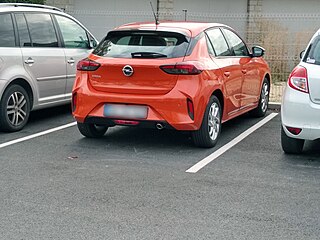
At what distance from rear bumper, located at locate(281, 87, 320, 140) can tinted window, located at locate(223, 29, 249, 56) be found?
2.05 m

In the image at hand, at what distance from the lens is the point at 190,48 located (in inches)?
274

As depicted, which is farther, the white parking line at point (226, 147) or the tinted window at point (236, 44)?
the tinted window at point (236, 44)

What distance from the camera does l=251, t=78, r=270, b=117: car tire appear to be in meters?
9.28

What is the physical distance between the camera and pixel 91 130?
296 inches

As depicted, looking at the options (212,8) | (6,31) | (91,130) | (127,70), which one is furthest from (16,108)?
(212,8)

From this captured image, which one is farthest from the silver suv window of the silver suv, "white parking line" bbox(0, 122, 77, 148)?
"white parking line" bbox(0, 122, 77, 148)

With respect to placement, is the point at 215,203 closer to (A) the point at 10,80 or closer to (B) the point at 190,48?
(B) the point at 190,48

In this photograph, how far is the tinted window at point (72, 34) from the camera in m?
9.14

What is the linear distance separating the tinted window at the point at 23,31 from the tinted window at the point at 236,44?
284cm

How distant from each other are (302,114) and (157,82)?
171 cm

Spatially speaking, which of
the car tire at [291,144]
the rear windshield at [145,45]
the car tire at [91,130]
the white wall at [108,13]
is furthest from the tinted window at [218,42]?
the white wall at [108,13]

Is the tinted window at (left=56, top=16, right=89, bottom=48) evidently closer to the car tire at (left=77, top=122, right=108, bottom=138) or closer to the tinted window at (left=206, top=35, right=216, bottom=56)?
the car tire at (left=77, top=122, right=108, bottom=138)

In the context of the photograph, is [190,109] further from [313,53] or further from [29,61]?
[29,61]

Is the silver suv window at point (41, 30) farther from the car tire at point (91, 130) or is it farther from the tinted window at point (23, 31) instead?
the car tire at point (91, 130)
